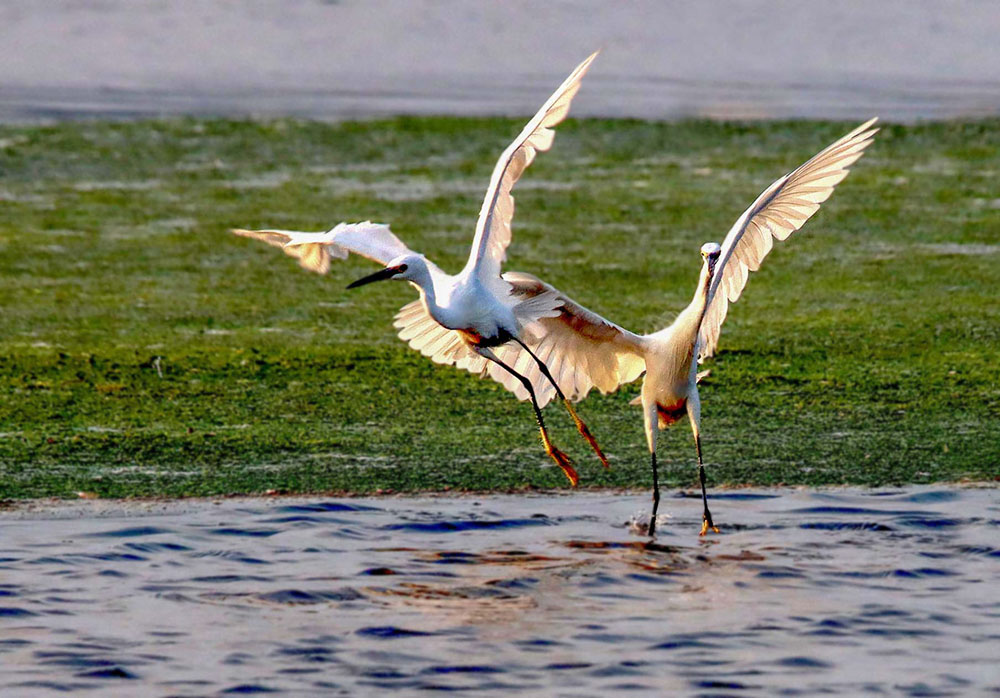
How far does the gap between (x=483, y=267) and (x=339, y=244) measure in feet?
2.17

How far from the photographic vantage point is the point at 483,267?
8.09 m

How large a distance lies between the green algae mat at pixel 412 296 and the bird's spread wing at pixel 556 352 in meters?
0.32

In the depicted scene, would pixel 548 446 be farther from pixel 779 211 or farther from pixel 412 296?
pixel 412 296

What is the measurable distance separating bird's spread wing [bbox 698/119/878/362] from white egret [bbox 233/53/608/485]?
811 millimetres

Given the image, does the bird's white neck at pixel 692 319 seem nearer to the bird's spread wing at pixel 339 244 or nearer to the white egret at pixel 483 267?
the white egret at pixel 483 267

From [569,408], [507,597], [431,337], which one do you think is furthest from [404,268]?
[507,597]

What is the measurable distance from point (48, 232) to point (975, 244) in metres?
6.85

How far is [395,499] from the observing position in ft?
26.3

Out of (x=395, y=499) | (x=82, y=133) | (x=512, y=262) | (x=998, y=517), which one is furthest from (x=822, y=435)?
(x=82, y=133)

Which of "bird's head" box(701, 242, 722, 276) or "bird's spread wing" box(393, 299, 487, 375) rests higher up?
"bird's head" box(701, 242, 722, 276)

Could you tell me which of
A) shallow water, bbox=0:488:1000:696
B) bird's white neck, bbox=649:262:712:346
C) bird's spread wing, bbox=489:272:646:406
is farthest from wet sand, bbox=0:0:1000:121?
shallow water, bbox=0:488:1000:696

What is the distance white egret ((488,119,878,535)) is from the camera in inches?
310

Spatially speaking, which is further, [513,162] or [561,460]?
[561,460]

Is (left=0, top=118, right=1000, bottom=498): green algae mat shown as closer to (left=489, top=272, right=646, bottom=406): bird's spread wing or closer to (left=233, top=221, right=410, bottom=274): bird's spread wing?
(left=489, top=272, right=646, bottom=406): bird's spread wing
